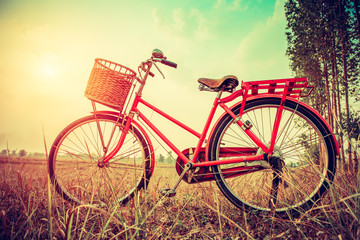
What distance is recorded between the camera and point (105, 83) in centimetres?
199

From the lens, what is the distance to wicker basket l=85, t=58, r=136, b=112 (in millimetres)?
1974

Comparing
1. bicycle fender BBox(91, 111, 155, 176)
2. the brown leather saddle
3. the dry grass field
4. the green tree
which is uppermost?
the green tree

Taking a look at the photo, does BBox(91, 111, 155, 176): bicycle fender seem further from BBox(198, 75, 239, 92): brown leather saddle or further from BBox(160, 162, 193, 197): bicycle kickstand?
BBox(198, 75, 239, 92): brown leather saddle

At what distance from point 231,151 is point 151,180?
1.00 m

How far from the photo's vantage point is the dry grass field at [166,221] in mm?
1104

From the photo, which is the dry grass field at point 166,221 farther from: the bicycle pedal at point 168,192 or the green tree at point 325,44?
the green tree at point 325,44

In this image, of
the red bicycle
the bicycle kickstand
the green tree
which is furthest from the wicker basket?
the green tree

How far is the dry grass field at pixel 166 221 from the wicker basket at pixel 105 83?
2.67ft

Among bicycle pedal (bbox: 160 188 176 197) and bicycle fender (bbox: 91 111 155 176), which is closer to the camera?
bicycle pedal (bbox: 160 188 176 197)

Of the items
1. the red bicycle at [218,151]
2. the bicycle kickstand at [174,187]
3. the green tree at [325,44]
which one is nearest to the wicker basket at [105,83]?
the red bicycle at [218,151]

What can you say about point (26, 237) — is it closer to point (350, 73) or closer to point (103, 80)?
point (103, 80)

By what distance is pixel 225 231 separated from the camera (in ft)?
4.74

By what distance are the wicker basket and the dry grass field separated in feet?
2.67

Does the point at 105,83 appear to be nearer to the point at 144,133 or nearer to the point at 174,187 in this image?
the point at 144,133
